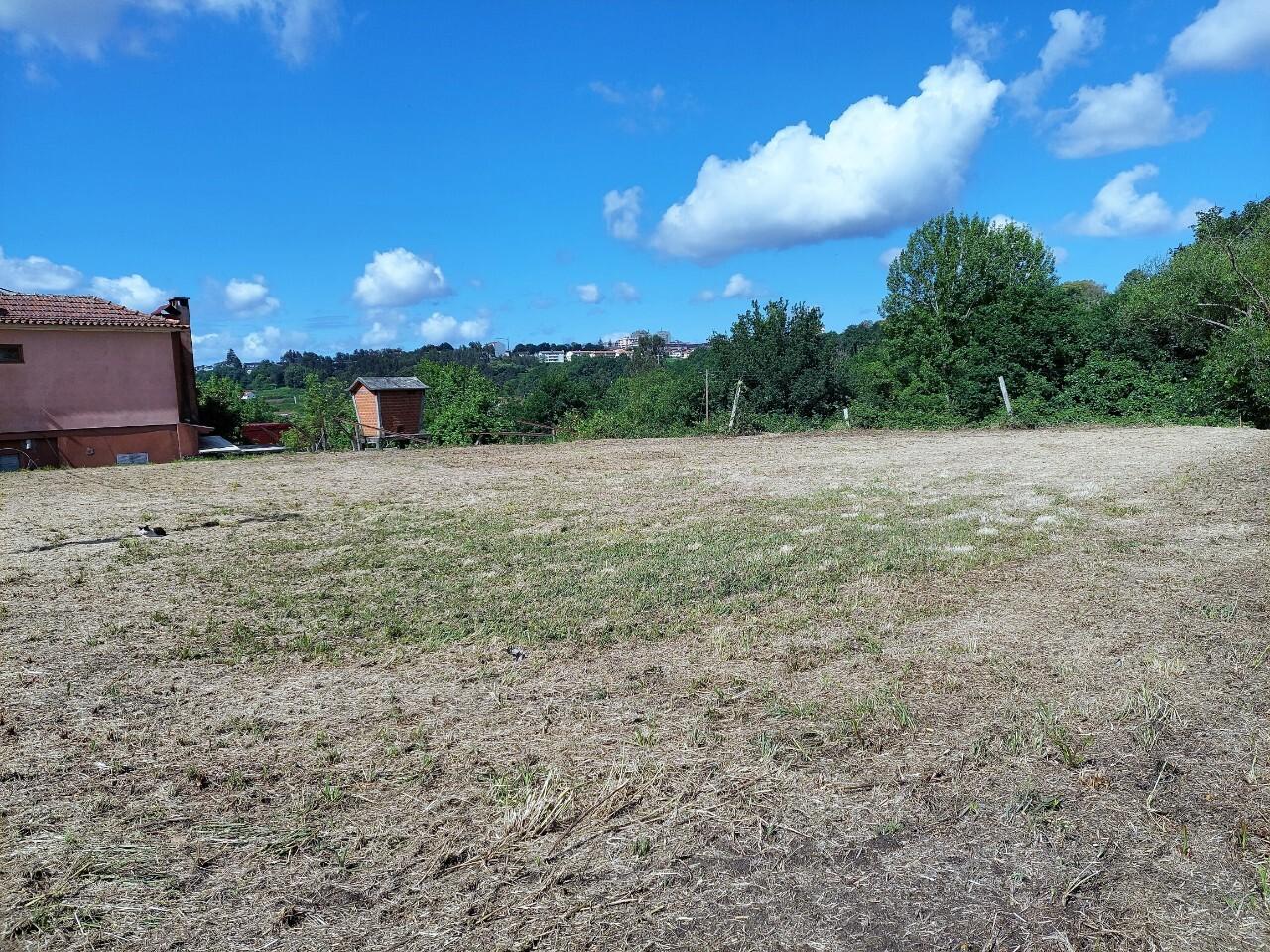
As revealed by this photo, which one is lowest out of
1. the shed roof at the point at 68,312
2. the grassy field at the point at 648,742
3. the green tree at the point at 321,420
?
the grassy field at the point at 648,742

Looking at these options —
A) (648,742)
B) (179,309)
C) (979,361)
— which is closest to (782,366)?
(979,361)

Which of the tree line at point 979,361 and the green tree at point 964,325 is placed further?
the green tree at point 964,325

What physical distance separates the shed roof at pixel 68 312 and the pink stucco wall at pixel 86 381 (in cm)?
28

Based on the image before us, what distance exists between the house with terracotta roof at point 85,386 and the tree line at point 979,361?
6136 millimetres

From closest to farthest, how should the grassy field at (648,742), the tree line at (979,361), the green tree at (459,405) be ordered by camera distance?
the grassy field at (648,742)
the tree line at (979,361)
the green tree at (459,405)

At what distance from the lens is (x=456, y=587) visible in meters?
6.01

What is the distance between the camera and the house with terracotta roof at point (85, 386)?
1805cm

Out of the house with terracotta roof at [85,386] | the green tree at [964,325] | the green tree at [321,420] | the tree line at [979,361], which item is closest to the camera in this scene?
the house with terracotta roof at [85,386]

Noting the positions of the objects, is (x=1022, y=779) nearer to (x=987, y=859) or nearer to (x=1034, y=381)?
(x=987, y=859)

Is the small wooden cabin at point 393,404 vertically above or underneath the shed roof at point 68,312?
underneath

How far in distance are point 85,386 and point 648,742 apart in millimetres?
20786

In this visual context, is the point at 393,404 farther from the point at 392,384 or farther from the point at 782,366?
the point at 782,366

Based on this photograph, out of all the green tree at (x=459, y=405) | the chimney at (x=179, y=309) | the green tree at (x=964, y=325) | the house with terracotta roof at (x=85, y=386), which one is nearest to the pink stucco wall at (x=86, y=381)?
the house with terracotta roof at (x=85, y=386)

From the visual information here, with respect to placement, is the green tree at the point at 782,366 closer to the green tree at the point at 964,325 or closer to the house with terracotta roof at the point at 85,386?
the green tree at the point at 964,325
